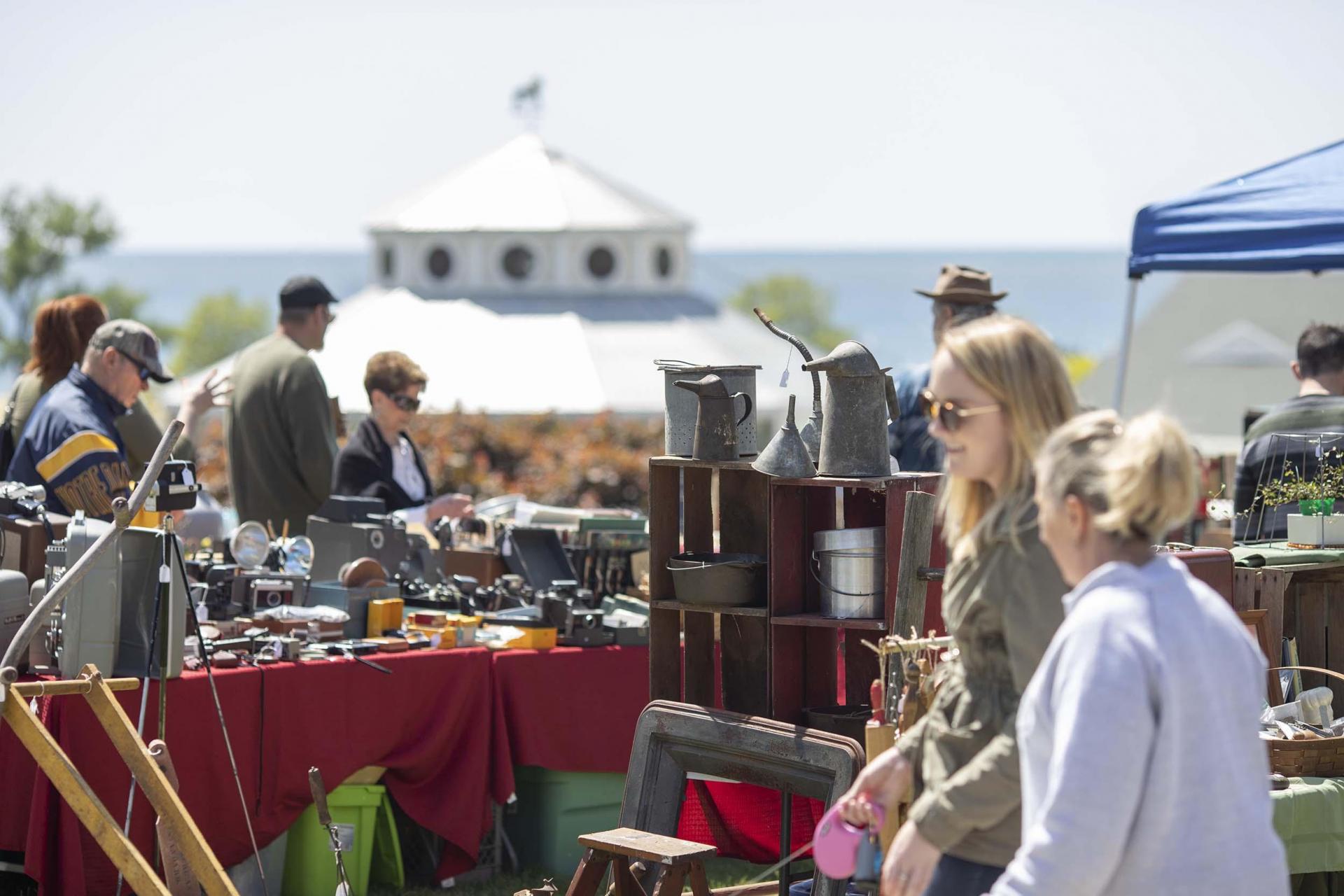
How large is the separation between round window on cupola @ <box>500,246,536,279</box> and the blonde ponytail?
21.6 metres

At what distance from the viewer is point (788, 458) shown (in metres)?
4.00

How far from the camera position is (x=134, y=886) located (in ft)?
10.8

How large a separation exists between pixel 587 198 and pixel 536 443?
1160 cm

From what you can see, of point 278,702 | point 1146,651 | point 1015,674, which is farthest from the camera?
point 278,702

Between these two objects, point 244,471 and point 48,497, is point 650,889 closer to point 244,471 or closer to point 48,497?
point 48,497

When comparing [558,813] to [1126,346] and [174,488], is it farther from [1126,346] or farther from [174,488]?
[1126,346]

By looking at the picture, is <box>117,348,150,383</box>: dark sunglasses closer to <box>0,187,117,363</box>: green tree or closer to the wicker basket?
the wicker basket

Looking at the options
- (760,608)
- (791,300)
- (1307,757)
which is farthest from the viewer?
(791,300)

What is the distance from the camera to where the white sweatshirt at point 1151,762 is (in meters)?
1.95

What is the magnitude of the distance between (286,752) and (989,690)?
2.69 m

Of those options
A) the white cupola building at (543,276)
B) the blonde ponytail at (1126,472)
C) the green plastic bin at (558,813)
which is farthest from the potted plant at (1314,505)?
the white cupola building at (543,276)

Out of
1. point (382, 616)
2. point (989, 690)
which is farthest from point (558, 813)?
point (989, 690)

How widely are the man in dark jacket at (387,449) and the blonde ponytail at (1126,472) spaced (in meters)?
3.99

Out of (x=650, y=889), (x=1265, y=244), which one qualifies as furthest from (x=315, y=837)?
(x=1265, y=244)
